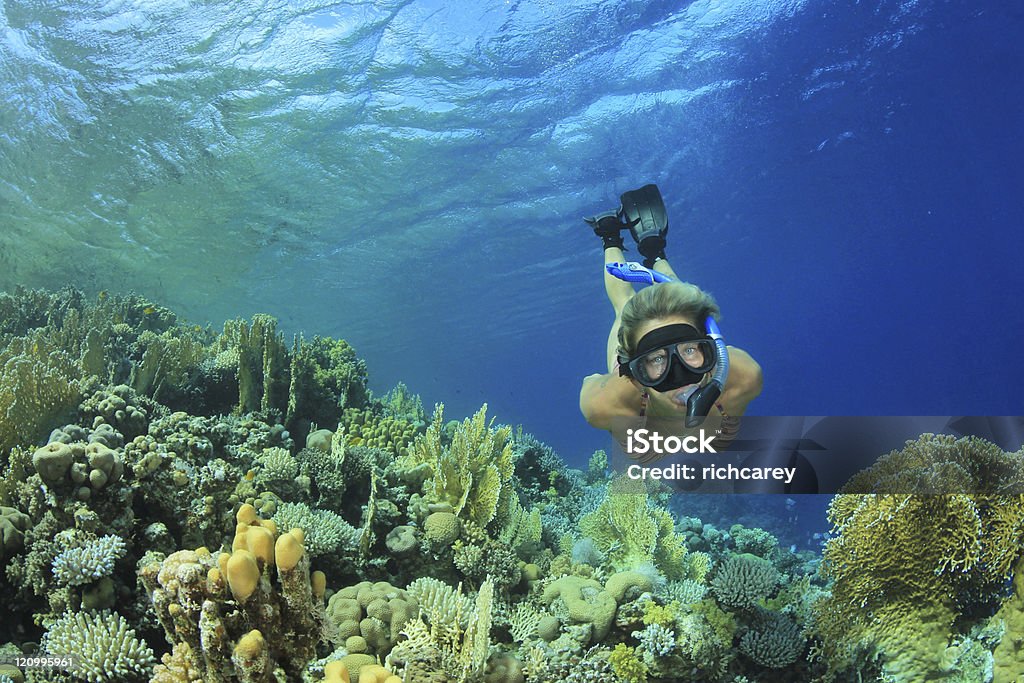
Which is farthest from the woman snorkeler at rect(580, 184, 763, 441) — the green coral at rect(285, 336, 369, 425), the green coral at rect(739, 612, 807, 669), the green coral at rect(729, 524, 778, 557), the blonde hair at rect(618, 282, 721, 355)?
the green coral at rect(285, 336, 369, 425)

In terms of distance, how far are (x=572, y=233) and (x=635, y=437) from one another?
25272 millimetres

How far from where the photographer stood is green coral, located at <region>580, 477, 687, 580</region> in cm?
595

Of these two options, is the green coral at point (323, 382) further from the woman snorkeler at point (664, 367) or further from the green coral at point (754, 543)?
the green coral at point (754, 543)

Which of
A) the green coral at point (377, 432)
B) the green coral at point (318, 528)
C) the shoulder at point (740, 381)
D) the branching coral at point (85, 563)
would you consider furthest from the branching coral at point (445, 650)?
the green coral at point (377, 432)

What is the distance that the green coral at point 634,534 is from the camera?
5.95 metres

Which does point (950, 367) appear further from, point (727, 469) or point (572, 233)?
point (727, 469)

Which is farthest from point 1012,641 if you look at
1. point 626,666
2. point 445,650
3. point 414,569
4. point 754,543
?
point 414,569

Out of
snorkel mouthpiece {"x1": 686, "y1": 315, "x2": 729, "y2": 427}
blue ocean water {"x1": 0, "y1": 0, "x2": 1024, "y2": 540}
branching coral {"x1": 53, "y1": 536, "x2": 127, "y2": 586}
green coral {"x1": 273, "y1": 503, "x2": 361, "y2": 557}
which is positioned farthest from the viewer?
blue ocean water {"x1": 0, "y1": 0, "x2": 1024, "y2": 540}

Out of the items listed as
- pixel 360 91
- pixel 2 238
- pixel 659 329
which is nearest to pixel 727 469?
pixel 659 329

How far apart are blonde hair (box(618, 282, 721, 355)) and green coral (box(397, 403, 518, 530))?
6.52 ft

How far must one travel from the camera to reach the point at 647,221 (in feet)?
29.5

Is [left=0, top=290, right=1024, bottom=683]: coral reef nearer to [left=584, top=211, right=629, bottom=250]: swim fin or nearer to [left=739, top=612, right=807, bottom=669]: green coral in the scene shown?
[left=739, top=612, right=807, bottom=669]: green coral

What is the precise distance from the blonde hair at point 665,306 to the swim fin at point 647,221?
4.11 metres

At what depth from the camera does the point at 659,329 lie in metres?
4.20
